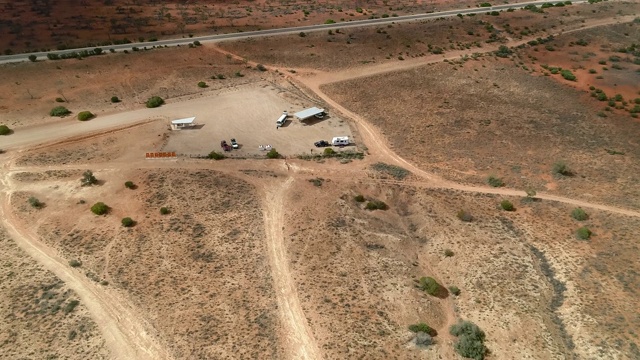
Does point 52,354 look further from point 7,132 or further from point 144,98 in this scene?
point 144,98

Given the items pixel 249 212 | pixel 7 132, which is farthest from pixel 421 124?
pixel 7 132

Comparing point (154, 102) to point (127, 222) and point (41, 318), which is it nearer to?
point (127, 222)

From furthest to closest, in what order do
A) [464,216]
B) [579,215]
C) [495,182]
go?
[495,182] → [464,216] → [579,215]

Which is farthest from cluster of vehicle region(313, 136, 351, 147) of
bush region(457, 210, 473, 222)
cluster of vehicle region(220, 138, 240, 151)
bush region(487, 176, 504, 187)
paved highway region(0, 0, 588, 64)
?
paved highway region(0, 0, 588, 64)

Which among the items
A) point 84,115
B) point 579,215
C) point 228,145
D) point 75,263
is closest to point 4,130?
point 84,115

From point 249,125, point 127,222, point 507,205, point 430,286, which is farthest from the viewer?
point 249,125

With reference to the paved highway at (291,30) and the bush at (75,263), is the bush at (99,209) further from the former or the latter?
the paved highway at (291,30)

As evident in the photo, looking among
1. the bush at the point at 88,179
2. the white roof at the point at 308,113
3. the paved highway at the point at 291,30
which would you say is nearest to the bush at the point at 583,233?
the white roof at the point at 308,113
